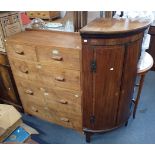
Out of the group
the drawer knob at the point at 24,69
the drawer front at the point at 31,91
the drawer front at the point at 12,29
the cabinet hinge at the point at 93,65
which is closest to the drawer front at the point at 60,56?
the cabinet hinge at the point at 93,65

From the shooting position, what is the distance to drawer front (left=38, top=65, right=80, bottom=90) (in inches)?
53.1

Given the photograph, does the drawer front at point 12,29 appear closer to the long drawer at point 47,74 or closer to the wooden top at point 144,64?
the long drawer at point 47,74

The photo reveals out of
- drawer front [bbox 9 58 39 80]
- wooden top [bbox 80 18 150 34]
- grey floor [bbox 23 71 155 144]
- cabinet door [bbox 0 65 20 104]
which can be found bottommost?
grey floor [bbox 23 71 155 144]

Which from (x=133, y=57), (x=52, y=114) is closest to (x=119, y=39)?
(x=133, y=57)

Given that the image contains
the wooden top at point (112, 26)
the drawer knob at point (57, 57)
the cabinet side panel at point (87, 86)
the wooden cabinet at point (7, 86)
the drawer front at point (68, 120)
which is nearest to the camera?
the wooden top at point (112, 26)

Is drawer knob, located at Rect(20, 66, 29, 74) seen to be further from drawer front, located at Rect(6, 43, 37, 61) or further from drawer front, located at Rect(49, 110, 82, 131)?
drawer front, located at Rect(49, 110, 82, 131)

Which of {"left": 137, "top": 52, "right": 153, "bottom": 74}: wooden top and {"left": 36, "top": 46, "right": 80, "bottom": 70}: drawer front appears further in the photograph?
{"left": 137, "top": 52, "right": 153, "bottom": 74}: wooden top

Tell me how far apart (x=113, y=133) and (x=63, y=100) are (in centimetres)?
67

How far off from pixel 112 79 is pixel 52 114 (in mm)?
790

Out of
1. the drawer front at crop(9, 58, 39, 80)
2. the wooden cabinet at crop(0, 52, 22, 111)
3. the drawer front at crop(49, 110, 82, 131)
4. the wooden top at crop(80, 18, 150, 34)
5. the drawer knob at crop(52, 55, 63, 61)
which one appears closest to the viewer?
the wooden top at crop(80, 18, 150, 34)

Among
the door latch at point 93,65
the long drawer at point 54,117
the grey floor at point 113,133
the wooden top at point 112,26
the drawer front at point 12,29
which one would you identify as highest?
the wooden top at point 112,26

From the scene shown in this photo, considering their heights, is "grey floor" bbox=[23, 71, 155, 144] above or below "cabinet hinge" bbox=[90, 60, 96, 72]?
below

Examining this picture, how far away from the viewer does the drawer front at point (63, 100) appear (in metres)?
1.47

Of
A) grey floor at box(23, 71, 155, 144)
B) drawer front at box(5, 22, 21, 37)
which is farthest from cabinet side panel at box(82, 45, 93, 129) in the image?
drawer front at box(5, 22, 21, 37)
